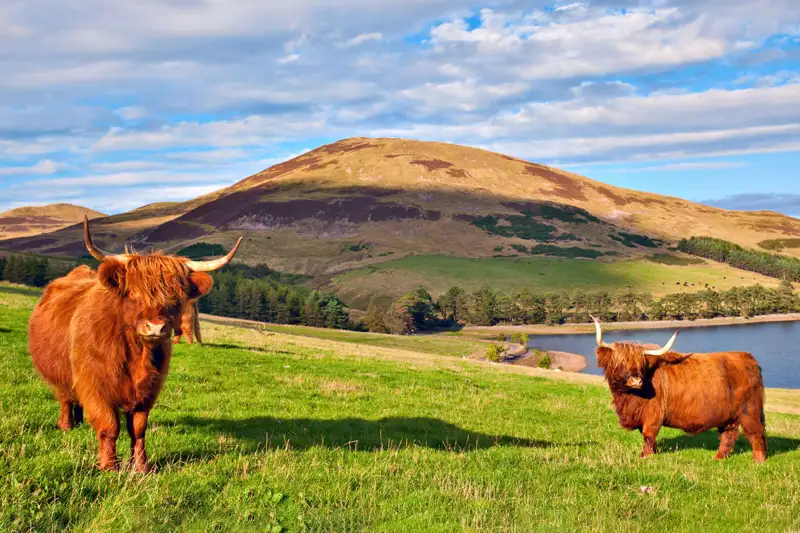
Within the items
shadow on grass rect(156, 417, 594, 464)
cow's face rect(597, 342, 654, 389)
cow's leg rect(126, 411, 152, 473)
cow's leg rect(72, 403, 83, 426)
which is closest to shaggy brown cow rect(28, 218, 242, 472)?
cow's leg rect(126, 411, 152, 473)

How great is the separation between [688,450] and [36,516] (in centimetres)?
1175

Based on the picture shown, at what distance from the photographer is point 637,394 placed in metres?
12.6

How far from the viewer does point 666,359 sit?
42.7 ft

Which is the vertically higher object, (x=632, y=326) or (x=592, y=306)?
(x=592, y=306)

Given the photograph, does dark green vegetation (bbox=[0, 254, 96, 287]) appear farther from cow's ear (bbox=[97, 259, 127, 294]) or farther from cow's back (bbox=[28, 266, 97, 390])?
cow's ear (bbox=[97, 259, 127, 294])

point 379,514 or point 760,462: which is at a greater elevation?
point 379,514

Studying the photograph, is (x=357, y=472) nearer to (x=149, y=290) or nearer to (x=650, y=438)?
(x=149, y=290)

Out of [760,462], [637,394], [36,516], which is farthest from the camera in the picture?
[637,394]

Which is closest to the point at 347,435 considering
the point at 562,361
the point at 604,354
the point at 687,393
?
the point at 604,354

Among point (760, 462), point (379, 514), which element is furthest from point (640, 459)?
point (379, 514)

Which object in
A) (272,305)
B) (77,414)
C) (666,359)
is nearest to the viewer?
(77,414)

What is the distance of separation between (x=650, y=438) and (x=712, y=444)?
289 cm

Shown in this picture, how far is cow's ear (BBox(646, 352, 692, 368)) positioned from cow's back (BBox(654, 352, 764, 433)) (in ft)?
0.42

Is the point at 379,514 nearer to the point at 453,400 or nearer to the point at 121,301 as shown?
the point at 121,301
